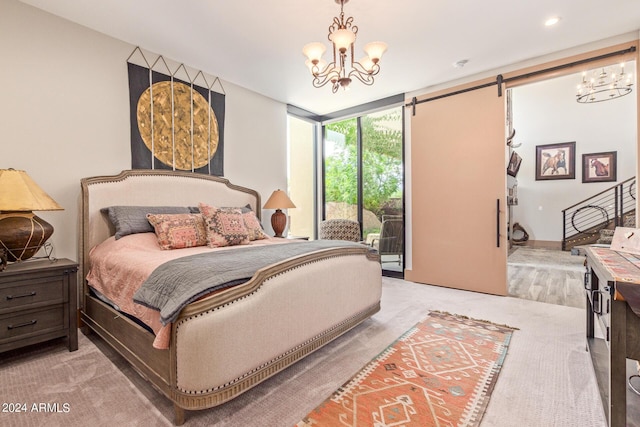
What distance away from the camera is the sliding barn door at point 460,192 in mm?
3660

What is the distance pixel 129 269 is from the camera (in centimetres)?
198

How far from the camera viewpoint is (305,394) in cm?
172

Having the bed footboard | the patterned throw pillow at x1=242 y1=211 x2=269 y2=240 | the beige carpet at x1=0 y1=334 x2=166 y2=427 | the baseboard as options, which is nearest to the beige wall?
the beige carpet at x1=0 y1=334 x2=166 y2=427

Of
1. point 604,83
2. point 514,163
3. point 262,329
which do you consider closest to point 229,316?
point 262,329

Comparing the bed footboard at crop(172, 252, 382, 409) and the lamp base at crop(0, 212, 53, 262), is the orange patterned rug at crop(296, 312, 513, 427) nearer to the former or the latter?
the bed footboard at crop(172, 252, 382, 409)

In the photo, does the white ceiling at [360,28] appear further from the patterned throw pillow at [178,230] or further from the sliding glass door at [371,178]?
the patterned throw pillow at [178,230]

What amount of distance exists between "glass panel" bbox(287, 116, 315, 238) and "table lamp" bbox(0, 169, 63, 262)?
129 inches

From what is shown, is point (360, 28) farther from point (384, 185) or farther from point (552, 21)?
point (384, 185)

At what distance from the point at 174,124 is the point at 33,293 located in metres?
2.10

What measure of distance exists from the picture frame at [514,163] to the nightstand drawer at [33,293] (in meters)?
8.42

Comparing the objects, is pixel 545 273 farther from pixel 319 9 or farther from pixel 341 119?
pixel 319 9

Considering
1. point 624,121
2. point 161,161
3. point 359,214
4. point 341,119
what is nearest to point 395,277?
point 359,214

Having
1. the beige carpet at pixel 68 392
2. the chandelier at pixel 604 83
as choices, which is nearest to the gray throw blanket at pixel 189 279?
the beige carpet at pixel 68 392

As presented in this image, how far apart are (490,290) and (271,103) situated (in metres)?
4.02
